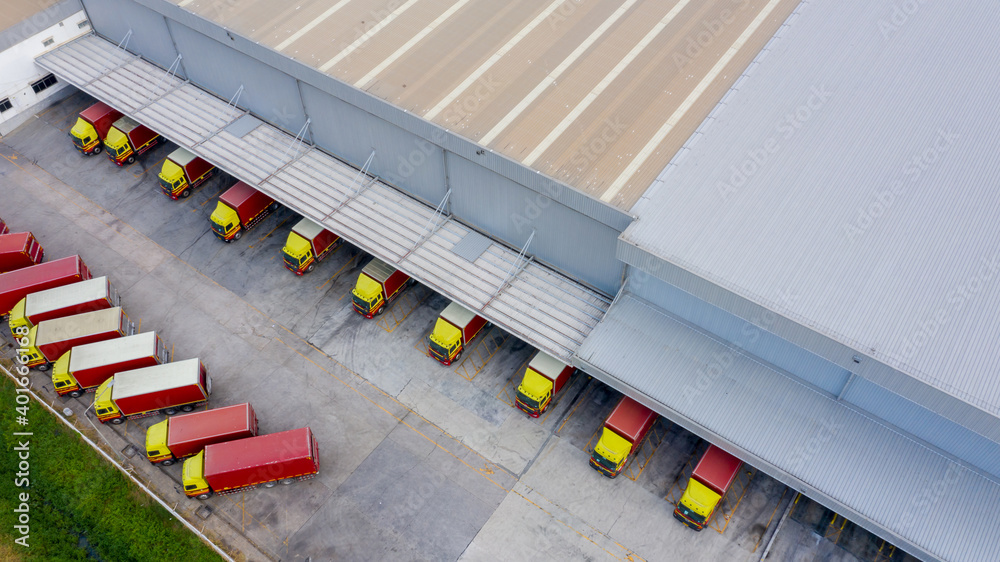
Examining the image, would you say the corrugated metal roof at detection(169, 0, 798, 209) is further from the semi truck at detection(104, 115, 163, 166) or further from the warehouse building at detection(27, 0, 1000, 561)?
the semi truck at detection(104, 115, 163, 166)

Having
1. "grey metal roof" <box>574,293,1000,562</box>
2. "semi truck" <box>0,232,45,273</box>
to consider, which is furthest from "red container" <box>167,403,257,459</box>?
"grey metal roof" <box>574,293,1000,562</box>

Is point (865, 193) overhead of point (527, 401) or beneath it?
overhead

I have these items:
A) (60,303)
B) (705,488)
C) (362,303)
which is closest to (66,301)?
(60,303)

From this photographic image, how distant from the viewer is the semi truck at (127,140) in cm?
5916

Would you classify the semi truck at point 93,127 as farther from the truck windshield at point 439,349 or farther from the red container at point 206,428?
the truck windshield at point 439,349

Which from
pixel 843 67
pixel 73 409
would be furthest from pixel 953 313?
pixel 73 409

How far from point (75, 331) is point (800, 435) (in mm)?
45124

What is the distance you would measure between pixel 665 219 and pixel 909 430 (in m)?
17.2

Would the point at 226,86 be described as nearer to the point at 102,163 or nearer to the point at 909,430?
the point at 102,163

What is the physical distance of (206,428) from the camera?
136 ft

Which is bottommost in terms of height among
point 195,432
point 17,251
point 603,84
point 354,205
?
point 195,432

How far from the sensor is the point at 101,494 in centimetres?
4159

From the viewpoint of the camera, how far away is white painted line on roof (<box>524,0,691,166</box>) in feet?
146

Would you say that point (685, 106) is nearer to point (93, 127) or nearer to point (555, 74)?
point (555, 74)
